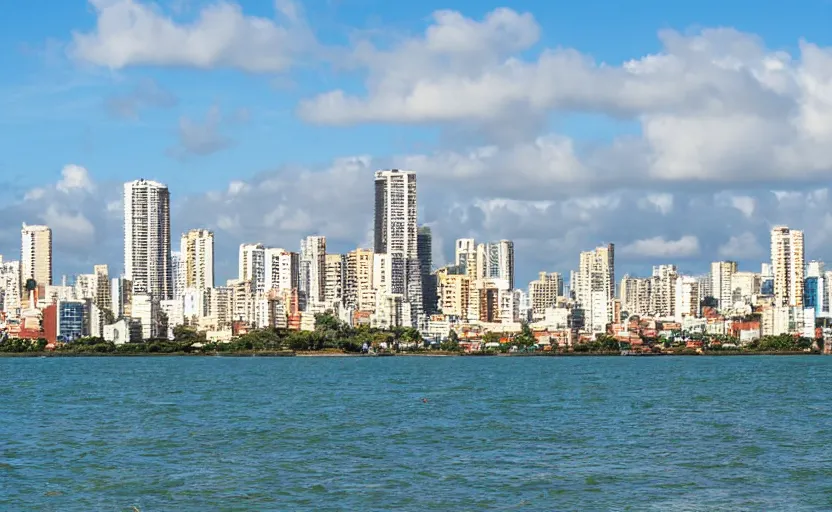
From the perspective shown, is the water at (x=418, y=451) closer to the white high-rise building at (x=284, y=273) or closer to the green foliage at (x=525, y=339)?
the green foliage at (x=525, y=339)

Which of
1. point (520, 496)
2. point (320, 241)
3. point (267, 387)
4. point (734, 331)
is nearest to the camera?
point (520, 496)

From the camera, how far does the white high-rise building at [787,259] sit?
187000 mm

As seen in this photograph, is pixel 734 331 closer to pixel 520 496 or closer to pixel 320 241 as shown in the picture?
pixel 320 241

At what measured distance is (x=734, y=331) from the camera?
160000 millimetres

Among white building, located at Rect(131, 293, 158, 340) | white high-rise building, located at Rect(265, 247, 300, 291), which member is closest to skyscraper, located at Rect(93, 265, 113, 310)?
white high-rise building, located at Rect(265, 247, 300, 291)

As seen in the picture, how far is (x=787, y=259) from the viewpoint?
188m

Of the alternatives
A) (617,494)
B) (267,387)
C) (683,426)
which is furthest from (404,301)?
(617,494)

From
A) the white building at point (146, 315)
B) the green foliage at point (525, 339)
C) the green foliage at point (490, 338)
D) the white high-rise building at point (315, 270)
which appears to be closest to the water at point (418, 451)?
the green foliage at point (525, 339)

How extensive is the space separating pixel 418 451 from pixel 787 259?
168 metres

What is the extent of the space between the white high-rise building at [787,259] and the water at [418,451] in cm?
13956

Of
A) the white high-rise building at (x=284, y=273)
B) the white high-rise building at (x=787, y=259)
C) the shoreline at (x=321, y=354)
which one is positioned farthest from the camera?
the white high-rise building at (x=284, y=273)

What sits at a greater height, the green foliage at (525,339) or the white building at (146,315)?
the white building at (146,315)

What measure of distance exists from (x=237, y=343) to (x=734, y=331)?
63.6 meters

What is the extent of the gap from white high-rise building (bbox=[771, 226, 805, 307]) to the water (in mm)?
139565
